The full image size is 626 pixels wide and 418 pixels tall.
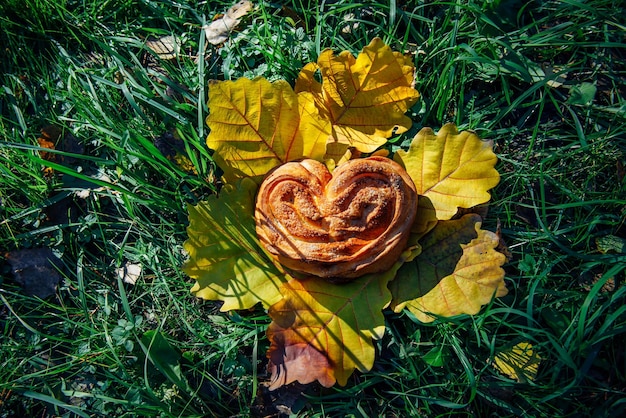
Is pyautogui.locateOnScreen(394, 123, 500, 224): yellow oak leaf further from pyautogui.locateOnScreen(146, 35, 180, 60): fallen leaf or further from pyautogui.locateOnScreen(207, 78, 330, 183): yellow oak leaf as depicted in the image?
pyautogui.locateOnScreen(146, 35, 180, 60): fallen leaf

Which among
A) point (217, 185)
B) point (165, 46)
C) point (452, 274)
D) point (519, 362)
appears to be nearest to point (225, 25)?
point (165, 46)

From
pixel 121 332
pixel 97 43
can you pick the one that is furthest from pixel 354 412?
pixel 97 43

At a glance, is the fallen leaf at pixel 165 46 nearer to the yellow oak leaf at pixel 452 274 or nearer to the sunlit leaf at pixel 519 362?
the yellow oak leaf at pixel 452 274

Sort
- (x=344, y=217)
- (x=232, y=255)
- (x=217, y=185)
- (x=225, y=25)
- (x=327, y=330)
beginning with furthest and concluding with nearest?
1. (x=225, y=25)
2. (x=217, y=185)
3. (x=232, y=255)
4. (x=327, y=330)
5. (x=344, y=217)

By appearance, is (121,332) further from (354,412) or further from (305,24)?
(305,24)

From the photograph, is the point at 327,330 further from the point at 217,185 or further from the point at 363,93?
the point at 363,93

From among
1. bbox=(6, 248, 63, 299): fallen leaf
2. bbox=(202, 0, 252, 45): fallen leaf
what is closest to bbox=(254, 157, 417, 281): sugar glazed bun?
bbox=(202, 0, 252, 45): fallen leaf
